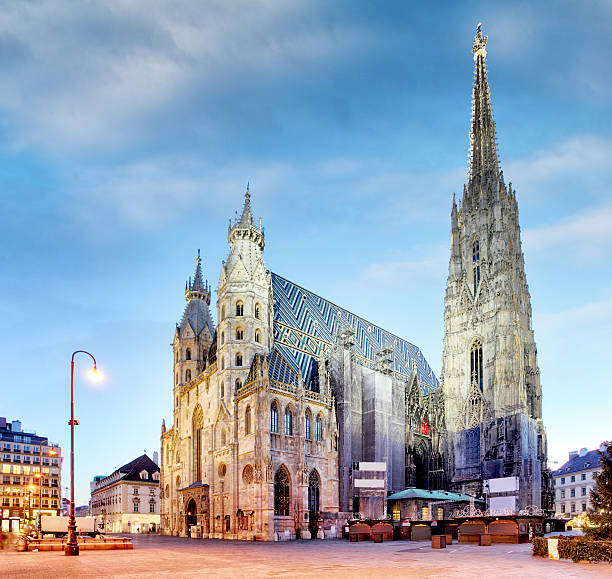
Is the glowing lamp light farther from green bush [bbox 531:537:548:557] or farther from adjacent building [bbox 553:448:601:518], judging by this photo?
Result: adjacent building [bbox 553:448:601:518]

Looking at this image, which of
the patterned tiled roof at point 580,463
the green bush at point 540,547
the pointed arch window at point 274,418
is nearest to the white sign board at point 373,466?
the pointed arch window at point 274,418

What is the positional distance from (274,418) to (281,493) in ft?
21.2

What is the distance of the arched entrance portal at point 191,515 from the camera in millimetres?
59975

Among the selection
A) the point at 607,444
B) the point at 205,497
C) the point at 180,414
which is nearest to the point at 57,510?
the point at 180,414

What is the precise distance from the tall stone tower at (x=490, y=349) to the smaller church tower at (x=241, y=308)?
1096 inches

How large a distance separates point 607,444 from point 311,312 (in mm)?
47146

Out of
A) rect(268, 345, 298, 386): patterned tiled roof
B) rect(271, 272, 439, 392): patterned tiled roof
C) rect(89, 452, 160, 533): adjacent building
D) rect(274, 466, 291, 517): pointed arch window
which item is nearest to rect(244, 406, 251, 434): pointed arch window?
rect(268, 345, 298, 386): patterned tiled roof

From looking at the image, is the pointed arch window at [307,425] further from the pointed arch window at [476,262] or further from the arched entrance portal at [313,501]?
the pointed arch window at [476,262]

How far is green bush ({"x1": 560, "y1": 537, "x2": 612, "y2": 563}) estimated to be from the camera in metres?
21.9

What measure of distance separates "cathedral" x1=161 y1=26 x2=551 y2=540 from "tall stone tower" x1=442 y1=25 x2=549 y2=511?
185 mm

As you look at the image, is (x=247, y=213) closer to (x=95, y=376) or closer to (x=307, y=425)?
(x=307, y=425)

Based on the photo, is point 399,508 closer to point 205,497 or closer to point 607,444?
point 205,497

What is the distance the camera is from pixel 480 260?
78.2m

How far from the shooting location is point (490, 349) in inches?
2832
